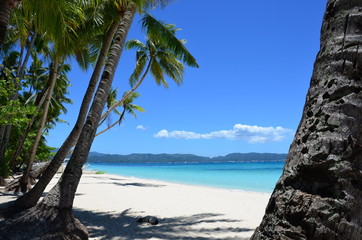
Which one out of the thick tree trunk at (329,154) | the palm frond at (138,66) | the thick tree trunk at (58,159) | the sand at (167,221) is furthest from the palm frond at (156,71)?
the thick tree trunk at (329,154)

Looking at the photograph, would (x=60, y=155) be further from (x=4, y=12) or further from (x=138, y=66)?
(x=138, y=66)

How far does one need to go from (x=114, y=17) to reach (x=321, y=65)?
7391 millimetres

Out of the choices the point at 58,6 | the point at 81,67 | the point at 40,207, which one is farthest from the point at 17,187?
the point at 58,6

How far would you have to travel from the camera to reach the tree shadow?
694cm

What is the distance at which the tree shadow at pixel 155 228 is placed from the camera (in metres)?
6.94

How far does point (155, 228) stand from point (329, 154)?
22.6ft

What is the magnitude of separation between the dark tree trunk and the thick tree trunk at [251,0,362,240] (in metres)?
5.09

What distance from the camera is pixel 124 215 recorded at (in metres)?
9.48

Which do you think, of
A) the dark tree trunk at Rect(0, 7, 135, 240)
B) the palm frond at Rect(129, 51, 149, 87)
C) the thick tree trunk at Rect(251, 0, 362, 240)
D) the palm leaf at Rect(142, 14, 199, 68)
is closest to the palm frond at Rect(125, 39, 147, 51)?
the palm frond at Rect(129, 51, 149, 87)

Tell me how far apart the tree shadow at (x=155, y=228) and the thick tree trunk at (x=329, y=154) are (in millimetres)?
5773

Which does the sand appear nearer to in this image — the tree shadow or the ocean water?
the tree shadow

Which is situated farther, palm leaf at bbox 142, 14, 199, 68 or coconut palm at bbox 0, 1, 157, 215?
palm leaf at bbox 142, 14, 199, 68

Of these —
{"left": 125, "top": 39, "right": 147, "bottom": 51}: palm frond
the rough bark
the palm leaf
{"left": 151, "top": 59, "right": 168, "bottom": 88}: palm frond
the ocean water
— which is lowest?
the ocean water

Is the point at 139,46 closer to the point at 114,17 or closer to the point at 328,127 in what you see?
the point at 114,17
